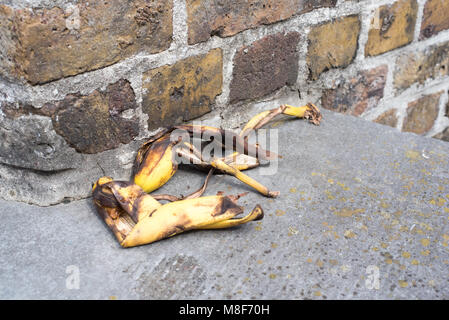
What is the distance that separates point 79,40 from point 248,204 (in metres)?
0.39

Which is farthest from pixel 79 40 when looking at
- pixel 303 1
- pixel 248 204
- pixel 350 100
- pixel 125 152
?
pixel 350 100

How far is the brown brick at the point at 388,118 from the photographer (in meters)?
1.52

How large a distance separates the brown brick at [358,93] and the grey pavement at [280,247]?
0.38 m

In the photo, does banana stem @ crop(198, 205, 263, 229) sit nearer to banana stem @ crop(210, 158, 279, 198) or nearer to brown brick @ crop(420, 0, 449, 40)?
banana stem @ crop(210, 158, 279, 198)

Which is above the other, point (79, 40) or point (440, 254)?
point (79, 40)

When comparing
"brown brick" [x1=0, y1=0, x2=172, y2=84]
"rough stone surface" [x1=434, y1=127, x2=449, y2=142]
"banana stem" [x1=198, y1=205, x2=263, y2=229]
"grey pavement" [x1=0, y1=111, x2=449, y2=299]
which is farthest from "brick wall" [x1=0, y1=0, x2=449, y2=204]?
"rough stone surface" [x1=434, y1=127, x2=449, y2=142]

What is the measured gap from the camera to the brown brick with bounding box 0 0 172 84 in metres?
0.76

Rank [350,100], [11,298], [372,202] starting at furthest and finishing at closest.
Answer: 1. [350,100]
2. [372,202]
3. [11,298]

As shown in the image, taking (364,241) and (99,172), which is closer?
(364,241)

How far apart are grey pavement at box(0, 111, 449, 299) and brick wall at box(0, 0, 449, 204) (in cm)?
11

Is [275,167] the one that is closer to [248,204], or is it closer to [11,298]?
[248,204]

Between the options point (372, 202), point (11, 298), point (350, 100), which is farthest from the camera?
point (350, 100)

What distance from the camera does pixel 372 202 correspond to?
88cm

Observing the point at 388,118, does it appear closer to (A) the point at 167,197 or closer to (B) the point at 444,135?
(B) the point at 444,135
